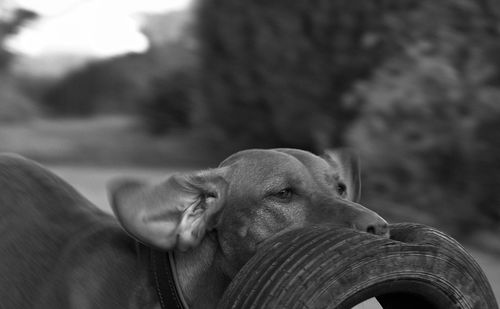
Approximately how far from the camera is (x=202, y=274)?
2574mm

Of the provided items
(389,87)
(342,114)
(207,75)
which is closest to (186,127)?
(207,75)

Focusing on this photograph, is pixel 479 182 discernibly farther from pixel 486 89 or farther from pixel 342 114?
pixel 342 114

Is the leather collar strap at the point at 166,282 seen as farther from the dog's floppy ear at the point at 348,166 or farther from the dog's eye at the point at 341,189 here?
the dog's floppy ear at the point at 348,166

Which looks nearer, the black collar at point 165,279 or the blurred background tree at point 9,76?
the black collar at point 165,279

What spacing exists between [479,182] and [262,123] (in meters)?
4.12

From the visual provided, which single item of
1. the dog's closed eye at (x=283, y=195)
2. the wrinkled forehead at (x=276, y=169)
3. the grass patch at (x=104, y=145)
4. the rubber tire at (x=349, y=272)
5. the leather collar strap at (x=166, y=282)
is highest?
the wrinkled forehead at (x=276, y=169)

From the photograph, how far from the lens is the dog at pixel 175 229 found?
245 cm

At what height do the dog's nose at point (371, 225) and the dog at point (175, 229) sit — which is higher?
the dog's nose at point (371, 225)

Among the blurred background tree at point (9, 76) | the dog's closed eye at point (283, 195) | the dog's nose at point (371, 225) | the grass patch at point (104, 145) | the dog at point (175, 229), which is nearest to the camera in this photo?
the dog's nose at point (371, 225)

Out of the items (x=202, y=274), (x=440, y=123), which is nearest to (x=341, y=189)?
(x=202, y=274)

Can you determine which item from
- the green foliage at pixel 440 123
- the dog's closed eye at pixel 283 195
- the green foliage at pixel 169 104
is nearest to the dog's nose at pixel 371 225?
the dog's closed eye at pixel 283 195

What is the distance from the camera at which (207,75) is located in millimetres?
10836

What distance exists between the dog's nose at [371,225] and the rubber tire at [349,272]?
0.10m

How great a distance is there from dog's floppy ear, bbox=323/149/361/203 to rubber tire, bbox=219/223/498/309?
675mm
